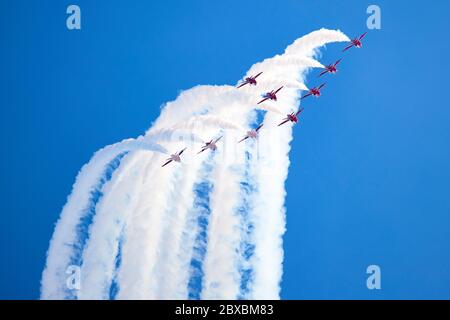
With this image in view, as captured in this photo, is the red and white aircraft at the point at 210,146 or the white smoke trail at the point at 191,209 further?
the red and white aircraft at the point at 210,146

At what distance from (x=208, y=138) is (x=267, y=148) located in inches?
93.7

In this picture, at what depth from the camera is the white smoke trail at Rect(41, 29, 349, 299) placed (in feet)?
61.6

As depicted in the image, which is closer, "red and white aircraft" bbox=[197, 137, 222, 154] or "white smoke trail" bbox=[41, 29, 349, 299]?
"white smoke trail" bbox=[41, 29, 349, 299]

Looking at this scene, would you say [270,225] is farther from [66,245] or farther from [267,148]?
[66,245]

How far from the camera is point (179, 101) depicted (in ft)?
66.0

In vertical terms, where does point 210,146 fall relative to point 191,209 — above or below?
above

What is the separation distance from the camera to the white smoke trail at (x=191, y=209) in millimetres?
18781

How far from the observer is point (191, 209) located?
1955cm

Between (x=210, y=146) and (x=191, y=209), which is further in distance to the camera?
(x=191, y=209)
